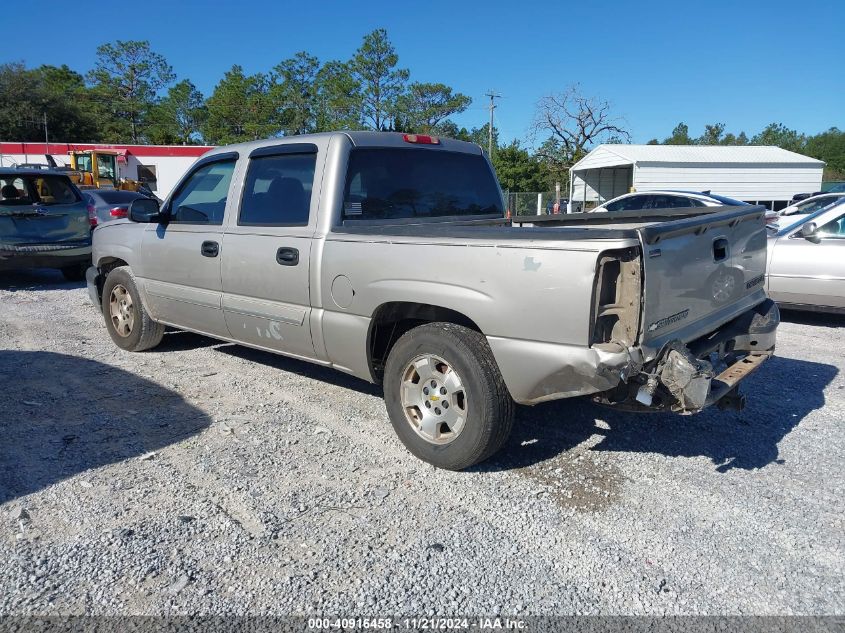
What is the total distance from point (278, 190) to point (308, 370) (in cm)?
175

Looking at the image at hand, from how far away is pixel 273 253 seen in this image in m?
4.50

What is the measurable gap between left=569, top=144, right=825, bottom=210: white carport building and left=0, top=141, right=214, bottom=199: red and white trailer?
22153mm

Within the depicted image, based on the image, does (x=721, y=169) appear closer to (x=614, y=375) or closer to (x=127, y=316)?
(x=127, y=316)

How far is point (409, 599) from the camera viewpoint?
261 cm

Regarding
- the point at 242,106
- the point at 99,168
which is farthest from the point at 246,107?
the point at 99,168

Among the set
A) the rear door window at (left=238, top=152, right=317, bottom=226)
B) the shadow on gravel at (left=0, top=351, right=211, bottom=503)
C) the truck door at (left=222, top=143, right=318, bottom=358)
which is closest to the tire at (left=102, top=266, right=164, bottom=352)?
the shadow on gravel at (left=0, top=351, right=211, bottom=503)

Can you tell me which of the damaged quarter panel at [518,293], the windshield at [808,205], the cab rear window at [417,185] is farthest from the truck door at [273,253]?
the windshield at [808,205]

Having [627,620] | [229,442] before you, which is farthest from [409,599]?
[229,442]

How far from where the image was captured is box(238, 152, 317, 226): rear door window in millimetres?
4441

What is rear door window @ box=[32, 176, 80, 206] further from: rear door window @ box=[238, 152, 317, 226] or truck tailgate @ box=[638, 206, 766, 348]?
truck tailgate @ box=[638, 206, 766, 348]

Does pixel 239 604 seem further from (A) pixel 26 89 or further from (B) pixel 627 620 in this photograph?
(A) pixel 26 89

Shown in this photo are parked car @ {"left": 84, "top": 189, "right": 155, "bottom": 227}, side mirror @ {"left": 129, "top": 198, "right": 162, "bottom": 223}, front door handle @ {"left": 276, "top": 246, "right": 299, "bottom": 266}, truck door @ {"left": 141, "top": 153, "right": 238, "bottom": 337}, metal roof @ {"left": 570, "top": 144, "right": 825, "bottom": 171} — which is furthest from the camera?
metal roof @ {"left": 570, "top": 144, "right": 825, "bottom": 171}

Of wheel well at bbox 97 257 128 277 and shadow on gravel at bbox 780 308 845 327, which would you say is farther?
shadow on gravel at bbox 780 308 845 327

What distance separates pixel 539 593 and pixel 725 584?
2.58 ft
